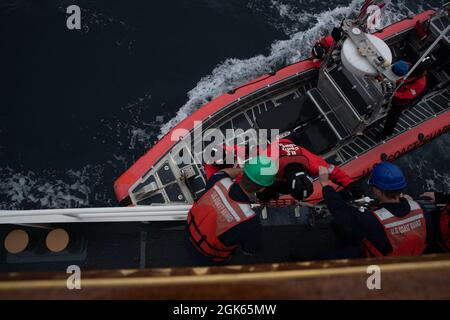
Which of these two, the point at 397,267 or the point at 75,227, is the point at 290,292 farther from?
the point at 75,227

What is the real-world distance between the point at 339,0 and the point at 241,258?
25.0 ft

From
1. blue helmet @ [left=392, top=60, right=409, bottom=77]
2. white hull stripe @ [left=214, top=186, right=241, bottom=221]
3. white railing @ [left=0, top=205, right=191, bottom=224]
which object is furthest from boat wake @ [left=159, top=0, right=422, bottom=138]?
white hull stripe @ [left=214, top=186, right=241, bottom=221]

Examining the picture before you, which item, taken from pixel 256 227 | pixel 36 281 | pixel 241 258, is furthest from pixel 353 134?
pixel 36 281

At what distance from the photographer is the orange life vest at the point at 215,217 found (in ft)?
9.66

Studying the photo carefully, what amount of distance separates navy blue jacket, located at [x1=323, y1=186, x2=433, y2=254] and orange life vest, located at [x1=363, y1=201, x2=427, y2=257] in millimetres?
30

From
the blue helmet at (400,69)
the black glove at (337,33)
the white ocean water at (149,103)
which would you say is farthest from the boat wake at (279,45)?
the blue helmet at (400,69)

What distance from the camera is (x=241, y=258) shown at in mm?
3691

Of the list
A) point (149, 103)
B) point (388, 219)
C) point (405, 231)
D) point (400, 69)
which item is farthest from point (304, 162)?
point (149, 103)

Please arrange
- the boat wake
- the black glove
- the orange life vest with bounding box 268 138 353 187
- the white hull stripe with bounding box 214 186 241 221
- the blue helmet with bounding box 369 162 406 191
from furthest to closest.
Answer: the boat wake
the black glove
the orange life vest with bounding box 268 138 353 187
the blue helmet with bounding box 369 162 406 191
the white hull stripe with bounding box 214 186 241 221

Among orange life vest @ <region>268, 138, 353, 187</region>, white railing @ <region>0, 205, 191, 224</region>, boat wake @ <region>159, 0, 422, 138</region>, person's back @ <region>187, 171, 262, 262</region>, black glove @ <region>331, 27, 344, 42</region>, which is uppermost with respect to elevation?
boat wake @ <region>159, 0, 422, 138</region>

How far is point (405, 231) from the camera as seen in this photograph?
3.08 meters

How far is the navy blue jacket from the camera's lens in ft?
10.1

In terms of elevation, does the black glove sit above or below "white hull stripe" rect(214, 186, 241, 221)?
above

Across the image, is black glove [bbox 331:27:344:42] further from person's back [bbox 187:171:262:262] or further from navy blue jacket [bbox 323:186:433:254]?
person's back [bbox 187:171:262:262]
